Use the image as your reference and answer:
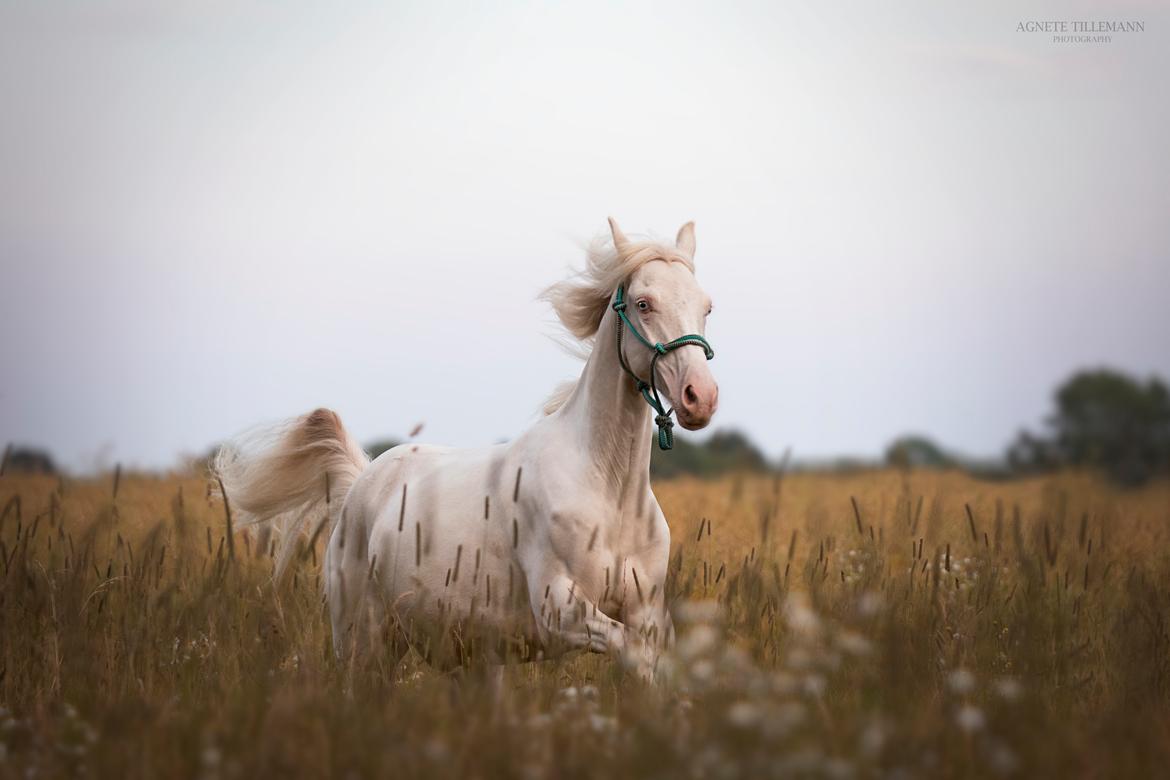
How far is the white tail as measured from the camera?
778cm

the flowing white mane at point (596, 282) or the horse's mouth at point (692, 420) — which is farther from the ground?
the flowing white mane at point (596, 282)

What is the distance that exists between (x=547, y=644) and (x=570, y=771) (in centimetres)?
180

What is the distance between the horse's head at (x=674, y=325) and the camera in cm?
479

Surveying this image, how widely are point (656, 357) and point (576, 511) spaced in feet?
2.53

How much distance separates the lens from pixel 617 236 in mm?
5500

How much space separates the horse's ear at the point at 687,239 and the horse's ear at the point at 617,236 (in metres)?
0.28

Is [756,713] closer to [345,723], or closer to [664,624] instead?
[345,723]

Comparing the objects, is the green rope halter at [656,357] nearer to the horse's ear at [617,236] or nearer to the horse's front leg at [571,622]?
the horse's ear at [617,236]

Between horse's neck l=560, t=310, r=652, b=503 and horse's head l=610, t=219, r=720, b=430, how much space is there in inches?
6.6

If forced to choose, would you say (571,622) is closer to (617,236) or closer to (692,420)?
(692,420)

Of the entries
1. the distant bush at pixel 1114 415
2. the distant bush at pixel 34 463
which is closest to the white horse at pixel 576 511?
the distant bush at pixel 34 463

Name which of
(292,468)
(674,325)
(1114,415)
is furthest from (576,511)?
(1114,415)

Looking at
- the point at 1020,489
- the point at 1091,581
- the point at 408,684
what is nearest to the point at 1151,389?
the point at 1020,489

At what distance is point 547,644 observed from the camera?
5.22 metres
